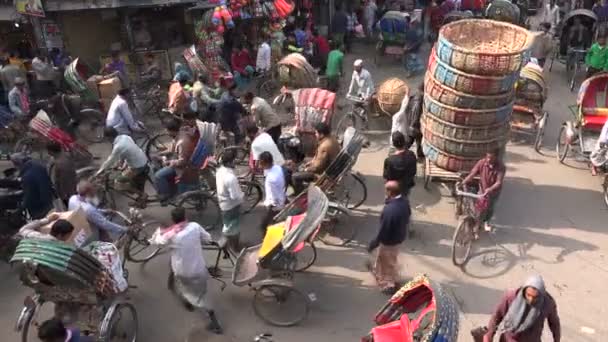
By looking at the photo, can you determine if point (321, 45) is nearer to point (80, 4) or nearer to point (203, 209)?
point (80, 4)

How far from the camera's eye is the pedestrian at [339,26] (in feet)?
53.6

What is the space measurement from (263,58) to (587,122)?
7.52m

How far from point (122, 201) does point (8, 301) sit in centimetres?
264

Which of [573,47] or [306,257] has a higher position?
[573,47]

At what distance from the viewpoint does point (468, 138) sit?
349 inches

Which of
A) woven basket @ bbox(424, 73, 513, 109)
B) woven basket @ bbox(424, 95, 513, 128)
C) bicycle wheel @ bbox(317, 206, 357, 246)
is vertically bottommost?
bicycle wheel @ bbox(317, 206, 357, 246)

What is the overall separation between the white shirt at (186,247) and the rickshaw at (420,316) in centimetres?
214

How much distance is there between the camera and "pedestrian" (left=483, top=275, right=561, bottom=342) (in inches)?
209

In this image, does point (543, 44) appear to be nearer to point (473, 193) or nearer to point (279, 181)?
point (473, 193)

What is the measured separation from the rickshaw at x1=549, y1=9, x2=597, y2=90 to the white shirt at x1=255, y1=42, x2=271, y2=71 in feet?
25.5

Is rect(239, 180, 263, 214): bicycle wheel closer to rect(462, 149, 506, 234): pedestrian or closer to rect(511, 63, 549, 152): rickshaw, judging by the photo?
rect(462, 149, 506, 234): pedestrian

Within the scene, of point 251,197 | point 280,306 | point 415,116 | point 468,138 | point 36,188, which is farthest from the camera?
point 415,116

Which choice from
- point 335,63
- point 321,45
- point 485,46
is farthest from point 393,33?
point 485,46

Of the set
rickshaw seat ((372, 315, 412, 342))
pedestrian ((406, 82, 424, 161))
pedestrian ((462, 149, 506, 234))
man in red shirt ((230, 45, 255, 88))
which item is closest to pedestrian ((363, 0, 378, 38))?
man in red shirt ((230, 45, 255, 88))
